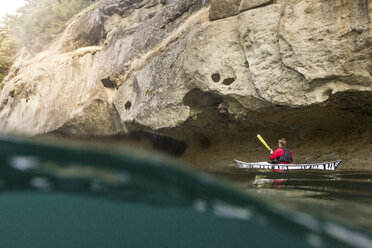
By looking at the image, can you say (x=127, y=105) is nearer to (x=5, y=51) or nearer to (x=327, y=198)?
(x=327, y=198)

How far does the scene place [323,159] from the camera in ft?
24.8

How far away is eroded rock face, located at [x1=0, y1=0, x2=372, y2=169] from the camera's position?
6055mm

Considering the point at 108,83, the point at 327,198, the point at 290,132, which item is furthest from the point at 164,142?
the point at 327,198

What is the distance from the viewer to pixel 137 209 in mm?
2697

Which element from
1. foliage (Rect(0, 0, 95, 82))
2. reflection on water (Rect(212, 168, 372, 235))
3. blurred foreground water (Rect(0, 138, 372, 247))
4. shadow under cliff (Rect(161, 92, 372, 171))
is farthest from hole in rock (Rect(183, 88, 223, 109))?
foliage (Rect(0, 0, 95, 82))

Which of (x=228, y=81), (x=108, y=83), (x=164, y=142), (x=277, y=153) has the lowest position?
(x=277, y=153)

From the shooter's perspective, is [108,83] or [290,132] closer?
[290,132]

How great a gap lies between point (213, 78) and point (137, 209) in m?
5.12

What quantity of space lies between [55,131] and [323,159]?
8.60 meters

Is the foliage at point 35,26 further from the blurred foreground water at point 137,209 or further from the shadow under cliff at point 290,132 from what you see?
the blurred foreground water at point 137,209

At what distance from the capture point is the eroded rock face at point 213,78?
6.05m

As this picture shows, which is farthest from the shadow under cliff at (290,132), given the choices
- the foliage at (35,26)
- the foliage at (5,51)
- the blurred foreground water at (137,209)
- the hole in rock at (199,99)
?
the foliage at (5,51)

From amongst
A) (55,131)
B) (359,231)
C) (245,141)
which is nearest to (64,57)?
(55,131)

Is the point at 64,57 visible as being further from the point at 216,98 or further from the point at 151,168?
the point at 151,168
